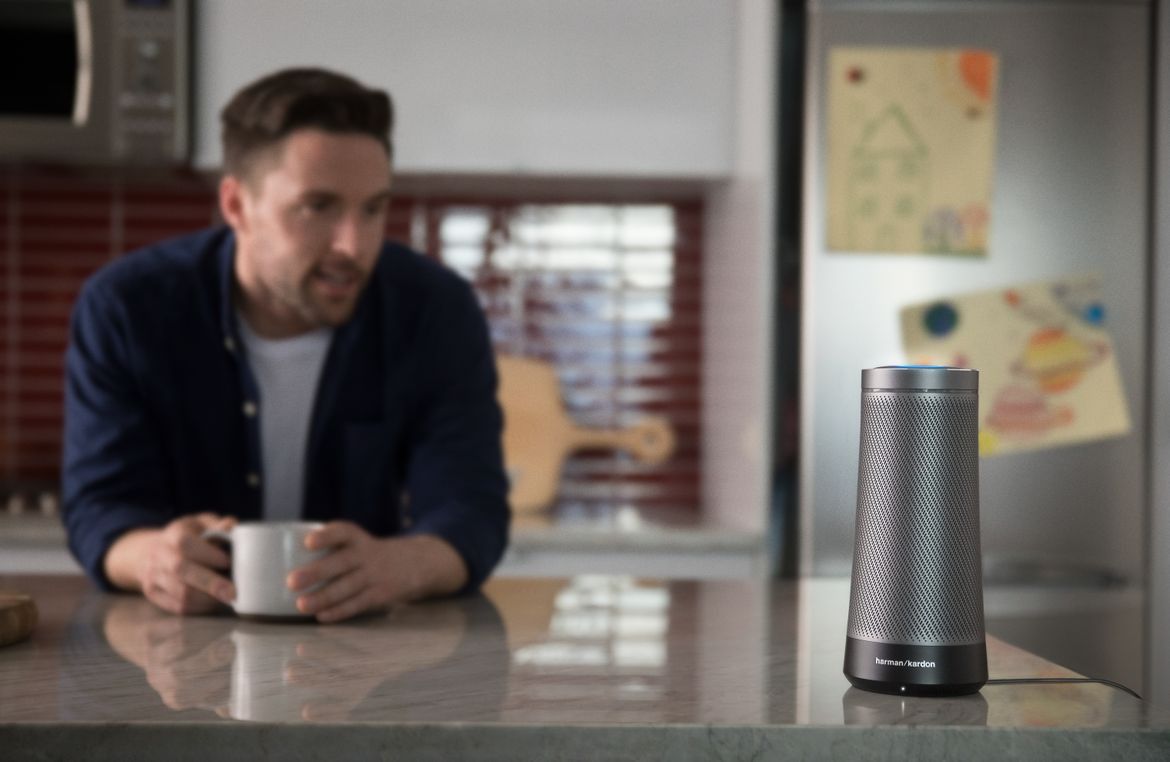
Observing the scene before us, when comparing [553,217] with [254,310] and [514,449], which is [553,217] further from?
[254,310]

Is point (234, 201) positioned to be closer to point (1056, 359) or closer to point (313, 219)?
point (313, 219)

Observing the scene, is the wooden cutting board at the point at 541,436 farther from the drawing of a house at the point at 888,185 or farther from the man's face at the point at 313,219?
the man's face at the point at 313,219

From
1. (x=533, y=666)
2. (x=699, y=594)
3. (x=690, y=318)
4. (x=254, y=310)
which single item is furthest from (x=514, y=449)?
(x=533, y=666)

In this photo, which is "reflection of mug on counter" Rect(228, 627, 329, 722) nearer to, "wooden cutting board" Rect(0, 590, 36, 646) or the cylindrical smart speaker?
"wooden cutting board" Rect(0, 590, 36, 646)

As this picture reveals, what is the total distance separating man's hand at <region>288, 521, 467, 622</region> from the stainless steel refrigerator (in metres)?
1.17

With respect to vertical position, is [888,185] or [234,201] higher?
[888,185]

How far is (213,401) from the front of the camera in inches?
63.2

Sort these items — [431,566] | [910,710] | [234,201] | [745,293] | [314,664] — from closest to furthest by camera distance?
[910,710] → [314,664] → [431,566] → [234,201] → [745,293]

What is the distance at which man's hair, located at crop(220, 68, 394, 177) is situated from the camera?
5.01 ft

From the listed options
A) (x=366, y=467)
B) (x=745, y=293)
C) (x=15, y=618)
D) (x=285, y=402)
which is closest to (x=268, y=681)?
(x=15, y=618)

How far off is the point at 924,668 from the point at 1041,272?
63.4 inches

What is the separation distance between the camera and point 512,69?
2.53 metres

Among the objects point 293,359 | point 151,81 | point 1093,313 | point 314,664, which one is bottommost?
point 314,664

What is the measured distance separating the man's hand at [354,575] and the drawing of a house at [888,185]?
1275mm
